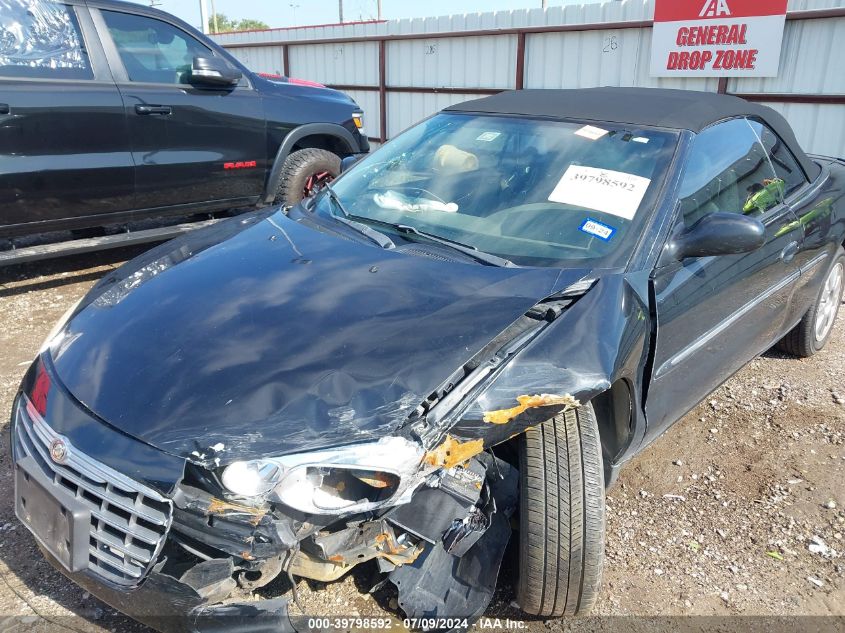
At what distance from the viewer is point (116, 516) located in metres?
1.82

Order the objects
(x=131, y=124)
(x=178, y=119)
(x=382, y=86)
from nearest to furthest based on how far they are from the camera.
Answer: (x=131, y=124) < (x=178, y=119) < (x=382, y=86)

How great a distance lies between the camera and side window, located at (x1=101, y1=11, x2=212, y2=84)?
5.03m

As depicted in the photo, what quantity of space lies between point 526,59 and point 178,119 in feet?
18.3

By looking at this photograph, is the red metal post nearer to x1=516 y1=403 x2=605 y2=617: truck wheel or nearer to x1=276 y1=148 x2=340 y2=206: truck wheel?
x1=276 y1=148 x2=340 y2=206: truck wheel

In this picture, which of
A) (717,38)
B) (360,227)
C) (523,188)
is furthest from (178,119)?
(717,38)

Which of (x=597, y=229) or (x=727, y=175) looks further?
(x=727, y=175)

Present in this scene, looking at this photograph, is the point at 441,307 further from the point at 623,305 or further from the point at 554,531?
the point at 554,531

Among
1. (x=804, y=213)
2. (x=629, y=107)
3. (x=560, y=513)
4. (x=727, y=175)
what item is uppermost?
(x=629, y=107)

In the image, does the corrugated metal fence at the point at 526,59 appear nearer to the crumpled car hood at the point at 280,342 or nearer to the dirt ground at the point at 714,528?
the dirt ground at the point at 714,528

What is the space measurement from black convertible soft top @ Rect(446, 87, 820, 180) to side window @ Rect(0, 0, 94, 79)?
2.84m

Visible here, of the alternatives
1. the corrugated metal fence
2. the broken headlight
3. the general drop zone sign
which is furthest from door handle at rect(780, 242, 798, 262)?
the general drop zone sign

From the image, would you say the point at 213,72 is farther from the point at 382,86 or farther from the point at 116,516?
the point at 382,86

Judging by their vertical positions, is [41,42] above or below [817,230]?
above

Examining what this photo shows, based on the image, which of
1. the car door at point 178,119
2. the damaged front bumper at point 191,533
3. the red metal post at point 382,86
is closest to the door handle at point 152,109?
the car door at point 178,119
